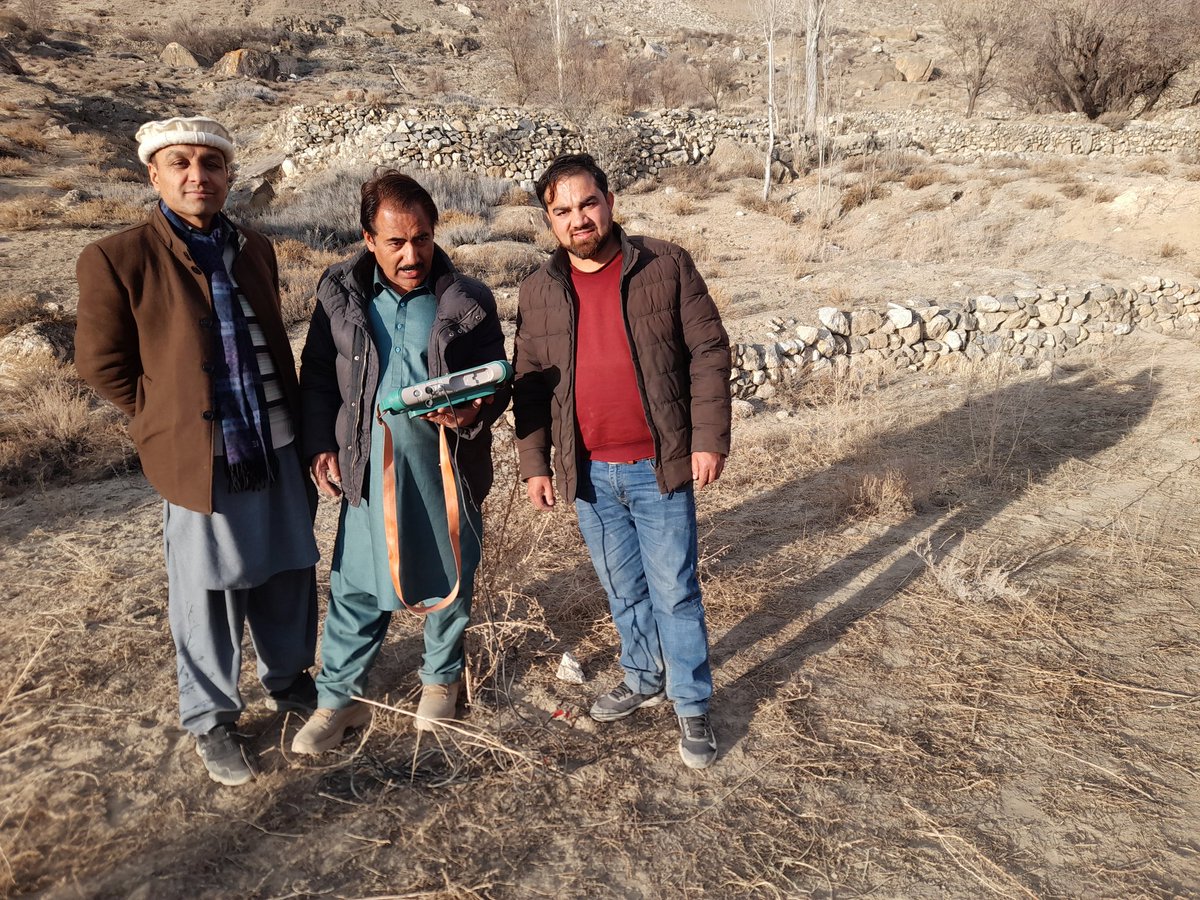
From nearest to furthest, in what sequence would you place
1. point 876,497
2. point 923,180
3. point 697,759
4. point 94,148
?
point 697,759, point 876,497, point 923,180, point 94,148

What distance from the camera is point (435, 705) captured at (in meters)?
2.54

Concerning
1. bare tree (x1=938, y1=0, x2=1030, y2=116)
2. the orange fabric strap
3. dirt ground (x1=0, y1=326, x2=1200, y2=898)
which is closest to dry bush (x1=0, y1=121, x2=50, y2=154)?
dirt ground (x1=0, y1=326, x2=1200, y2=898)

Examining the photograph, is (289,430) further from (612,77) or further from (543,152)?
(612,77)

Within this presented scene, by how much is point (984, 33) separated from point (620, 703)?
27.7 metres

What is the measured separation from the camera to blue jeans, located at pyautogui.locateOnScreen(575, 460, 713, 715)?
2342 mm

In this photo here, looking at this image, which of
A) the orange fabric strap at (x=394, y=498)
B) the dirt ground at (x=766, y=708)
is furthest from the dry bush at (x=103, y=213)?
the orange fabric strap at (x=394, y=498)

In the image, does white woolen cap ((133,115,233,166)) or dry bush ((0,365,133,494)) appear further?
dry bush ((0,365,133,494))

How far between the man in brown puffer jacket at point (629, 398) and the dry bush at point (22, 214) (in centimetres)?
1217

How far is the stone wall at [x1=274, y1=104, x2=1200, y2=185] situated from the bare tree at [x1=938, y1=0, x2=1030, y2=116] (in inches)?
206

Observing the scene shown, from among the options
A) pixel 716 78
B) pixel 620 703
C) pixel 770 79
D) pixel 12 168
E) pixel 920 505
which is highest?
pixel 716 78

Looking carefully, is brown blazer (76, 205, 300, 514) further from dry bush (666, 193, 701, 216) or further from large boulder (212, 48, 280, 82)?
large boulder (212, 48, 280, 82)

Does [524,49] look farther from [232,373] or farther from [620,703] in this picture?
[620,703]

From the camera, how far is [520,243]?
11305mm

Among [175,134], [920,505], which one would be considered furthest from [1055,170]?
[175,134]
